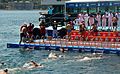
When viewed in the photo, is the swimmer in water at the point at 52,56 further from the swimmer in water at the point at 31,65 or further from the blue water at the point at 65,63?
the swimmer in water at the point at 31,65

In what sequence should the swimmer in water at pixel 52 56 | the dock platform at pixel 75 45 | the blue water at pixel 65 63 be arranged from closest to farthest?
the blue water at pixel 65 63 → the swimmer in water at pixel 52 56 → the dock platform at pixel 75 45

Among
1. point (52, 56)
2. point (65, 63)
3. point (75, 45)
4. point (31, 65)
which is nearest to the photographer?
point (31, 65)

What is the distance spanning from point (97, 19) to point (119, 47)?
27.2 feet

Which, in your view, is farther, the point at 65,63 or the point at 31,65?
the point at 65,63

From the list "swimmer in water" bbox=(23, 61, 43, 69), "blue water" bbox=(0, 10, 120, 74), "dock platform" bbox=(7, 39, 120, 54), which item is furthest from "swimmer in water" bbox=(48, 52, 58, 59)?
"swimmer in water" bbox=(23, 61, 43, 69)

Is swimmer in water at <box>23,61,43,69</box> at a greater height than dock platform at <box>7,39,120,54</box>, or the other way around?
dock platform at <box>7,39,120,54</box>

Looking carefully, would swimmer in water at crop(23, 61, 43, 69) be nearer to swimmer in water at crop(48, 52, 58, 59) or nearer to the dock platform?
swimmer in water at crop(48, 52, 58, 59)

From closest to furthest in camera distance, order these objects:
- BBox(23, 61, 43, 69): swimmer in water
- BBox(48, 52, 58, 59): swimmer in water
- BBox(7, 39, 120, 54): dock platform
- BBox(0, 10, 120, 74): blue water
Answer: BBox(0, 10, 120, 74): blue water < BBox(23, 61, 43, 69): swimmer in water < BBox(48, 52, 58, 59): swimmer in water < BBox(7, 39, 120, 54): dock platform

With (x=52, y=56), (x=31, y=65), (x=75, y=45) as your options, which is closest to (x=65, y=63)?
(x=31, y=65)

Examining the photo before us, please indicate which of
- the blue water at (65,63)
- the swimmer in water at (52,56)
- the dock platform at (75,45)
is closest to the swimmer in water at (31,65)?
the blue water at (65,63)

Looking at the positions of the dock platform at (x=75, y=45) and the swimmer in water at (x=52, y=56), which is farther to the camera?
the dock platform at (x=75, y=45)

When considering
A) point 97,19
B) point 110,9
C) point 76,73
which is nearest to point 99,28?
point 97,19

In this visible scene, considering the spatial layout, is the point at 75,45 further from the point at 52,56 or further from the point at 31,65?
the point at 31,65

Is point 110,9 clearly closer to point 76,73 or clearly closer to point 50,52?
point 50,52
